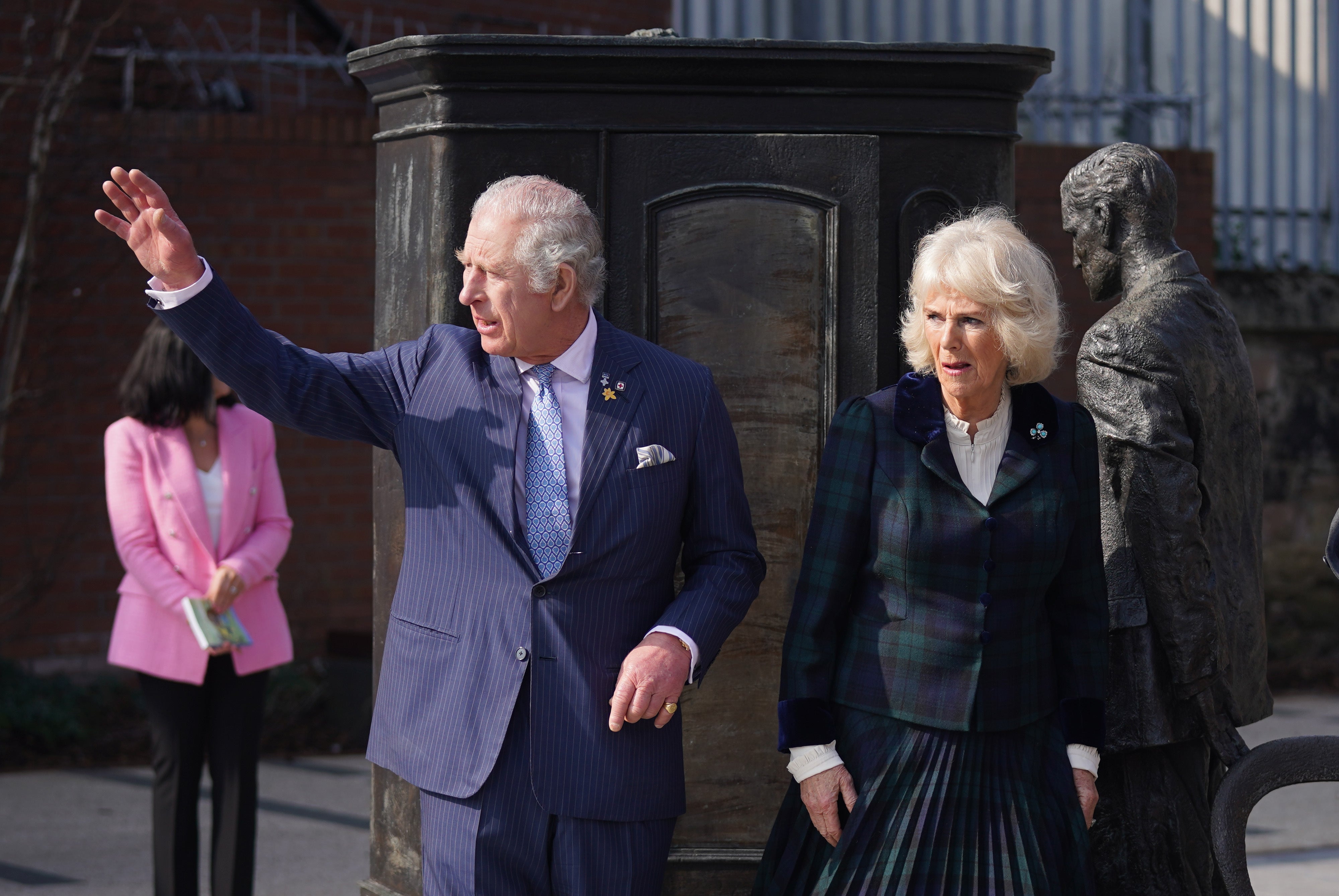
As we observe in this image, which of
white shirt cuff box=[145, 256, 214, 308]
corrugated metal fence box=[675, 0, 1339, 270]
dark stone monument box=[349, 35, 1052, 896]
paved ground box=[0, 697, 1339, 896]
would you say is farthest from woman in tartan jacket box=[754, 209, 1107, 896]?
corrugated metal fence box=[675, 0, 1339, 270]

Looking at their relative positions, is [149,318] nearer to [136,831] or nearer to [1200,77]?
[136,831]

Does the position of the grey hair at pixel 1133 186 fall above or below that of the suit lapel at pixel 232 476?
above

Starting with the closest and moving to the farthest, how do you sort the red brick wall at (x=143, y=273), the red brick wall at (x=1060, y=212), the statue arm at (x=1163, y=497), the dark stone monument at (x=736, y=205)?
the statue arm at (x=1163, y=497)
the dark stone monument at (x=736, y=205)
the red brick wall at (x=143, y=273)
the red brick wall at (x=1060, y=212)

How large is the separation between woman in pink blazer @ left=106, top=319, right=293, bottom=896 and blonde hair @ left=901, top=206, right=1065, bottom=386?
96.5 inches

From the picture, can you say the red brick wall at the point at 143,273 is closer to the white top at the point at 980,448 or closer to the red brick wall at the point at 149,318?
the red brick wall at the point at 149,318

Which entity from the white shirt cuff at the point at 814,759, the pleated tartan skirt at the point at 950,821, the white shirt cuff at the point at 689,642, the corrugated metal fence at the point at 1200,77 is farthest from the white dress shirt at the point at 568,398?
the corrugated metal fence at the point at 1200,77

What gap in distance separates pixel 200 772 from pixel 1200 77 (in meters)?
6.90

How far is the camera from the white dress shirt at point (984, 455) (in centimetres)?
278

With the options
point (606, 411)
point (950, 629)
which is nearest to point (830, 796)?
point (950, 629)

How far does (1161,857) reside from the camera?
331 centimetres

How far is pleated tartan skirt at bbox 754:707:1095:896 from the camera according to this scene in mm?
2664

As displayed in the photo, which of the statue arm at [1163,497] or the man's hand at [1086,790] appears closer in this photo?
the man's hand at [1086,790]

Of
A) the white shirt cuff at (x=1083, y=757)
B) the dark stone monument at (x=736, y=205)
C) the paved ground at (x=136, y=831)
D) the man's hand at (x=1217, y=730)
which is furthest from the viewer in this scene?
the paved ground at (x=136, y=831)

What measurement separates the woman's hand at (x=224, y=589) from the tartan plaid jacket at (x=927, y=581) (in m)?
2.29
